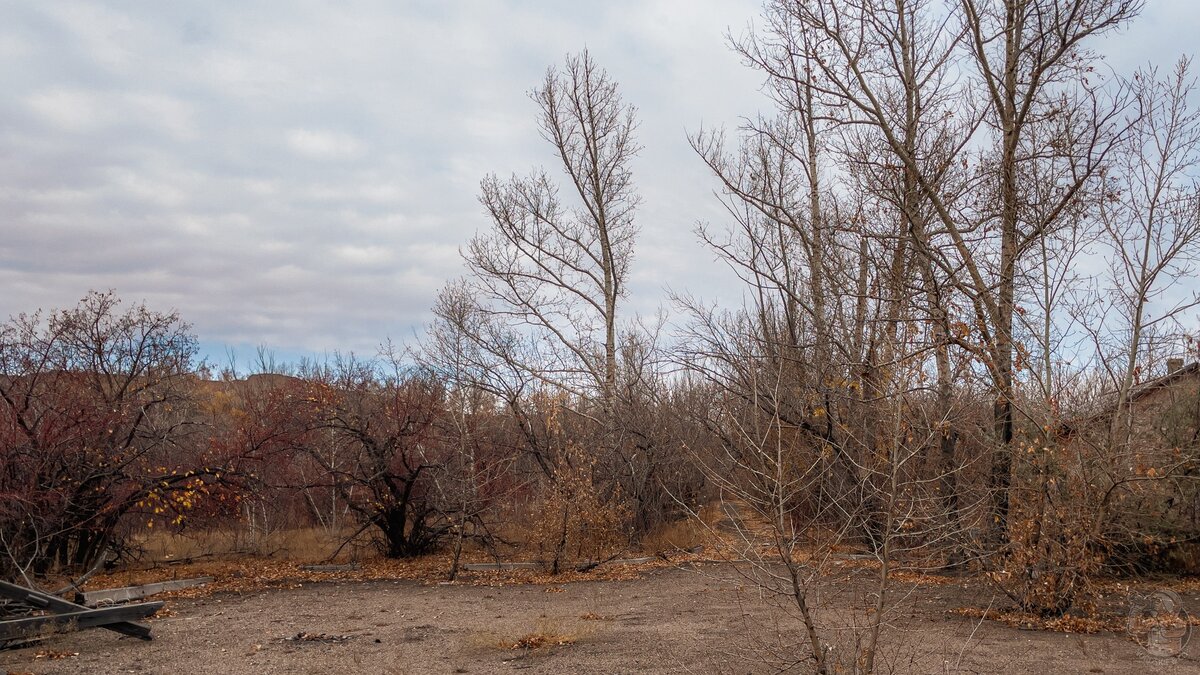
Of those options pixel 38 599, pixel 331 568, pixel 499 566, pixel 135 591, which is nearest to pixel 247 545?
pixel 331 568

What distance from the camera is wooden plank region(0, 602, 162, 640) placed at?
839 cm

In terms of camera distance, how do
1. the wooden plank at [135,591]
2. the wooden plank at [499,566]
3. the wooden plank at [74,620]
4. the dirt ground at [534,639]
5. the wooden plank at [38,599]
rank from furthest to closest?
the wooden plank at [499,566] < the wooden plank at [135,591] < the wooden plank at [38,599] < the wooden plank at [74,620] < the dirt ground at [534,639]

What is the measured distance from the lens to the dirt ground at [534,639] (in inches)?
308

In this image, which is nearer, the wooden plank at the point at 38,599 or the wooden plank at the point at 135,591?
the wooden plank at the point at 38,599

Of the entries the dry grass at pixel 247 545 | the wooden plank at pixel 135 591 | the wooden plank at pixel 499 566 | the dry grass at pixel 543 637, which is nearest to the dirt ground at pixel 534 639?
the dry grass at pixel 543 637

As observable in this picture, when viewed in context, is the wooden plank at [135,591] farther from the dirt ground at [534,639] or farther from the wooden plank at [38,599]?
the wooden plank at [38,599]

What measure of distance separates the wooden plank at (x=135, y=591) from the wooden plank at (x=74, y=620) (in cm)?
267

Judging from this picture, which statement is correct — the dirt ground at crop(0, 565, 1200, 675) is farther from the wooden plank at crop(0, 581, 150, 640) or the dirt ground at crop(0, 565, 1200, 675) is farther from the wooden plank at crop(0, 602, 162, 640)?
the wooden plank at crop(0, 581, 150, 640)

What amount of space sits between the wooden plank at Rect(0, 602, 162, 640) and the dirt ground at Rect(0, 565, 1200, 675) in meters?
0.20

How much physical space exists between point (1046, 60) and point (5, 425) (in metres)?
14.9

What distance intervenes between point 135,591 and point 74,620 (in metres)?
4.26

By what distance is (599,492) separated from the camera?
16.6 meters

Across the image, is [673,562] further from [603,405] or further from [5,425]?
[5,425]

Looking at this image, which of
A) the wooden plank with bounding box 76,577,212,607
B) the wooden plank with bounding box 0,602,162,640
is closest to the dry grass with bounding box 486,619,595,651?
the wooden plank with bounding box 0,602,162,640
